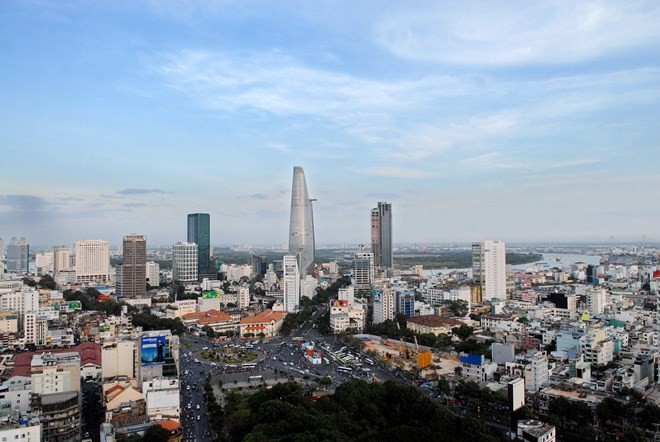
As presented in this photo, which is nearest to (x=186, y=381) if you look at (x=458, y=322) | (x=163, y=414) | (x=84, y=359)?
(x=84, y=359)

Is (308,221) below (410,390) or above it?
above

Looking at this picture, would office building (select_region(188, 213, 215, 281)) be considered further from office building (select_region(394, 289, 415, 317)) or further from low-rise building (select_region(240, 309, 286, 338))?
office building (select_region(394, 289, 415, 317))

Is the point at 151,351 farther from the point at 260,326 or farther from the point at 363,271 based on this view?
the point at 363,271

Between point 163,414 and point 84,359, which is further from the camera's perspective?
point 84,359

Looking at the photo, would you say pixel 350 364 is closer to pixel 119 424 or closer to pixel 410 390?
pixel 410 390

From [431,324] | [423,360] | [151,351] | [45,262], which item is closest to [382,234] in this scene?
[431,324]
